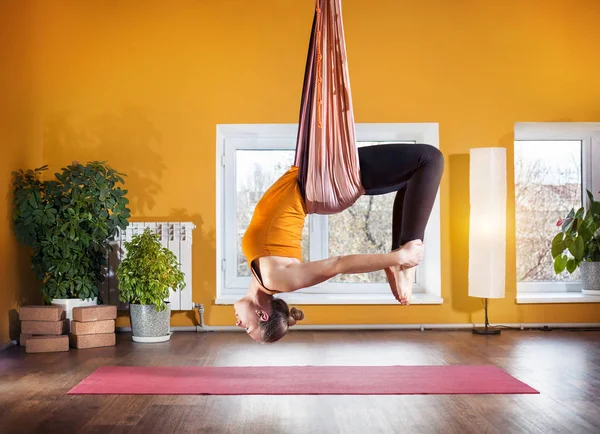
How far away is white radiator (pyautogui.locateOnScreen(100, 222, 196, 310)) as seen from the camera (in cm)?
611

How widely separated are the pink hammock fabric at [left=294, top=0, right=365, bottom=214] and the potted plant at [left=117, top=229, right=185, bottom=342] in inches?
121

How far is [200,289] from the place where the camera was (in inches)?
246

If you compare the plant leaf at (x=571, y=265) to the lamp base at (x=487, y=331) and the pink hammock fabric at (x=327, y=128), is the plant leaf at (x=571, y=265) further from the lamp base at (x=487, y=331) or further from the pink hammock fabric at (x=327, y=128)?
the pink hammock fabric at (x=327, y=128)

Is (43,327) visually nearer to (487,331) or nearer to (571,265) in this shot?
(487,331)

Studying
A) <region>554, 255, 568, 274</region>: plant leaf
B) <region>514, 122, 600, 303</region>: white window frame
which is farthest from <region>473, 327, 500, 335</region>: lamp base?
<region>554, 255, 568, 274</region>: plant leaf

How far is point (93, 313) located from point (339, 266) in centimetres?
327

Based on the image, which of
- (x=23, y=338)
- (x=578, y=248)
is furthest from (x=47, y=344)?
(x=578, y=248)

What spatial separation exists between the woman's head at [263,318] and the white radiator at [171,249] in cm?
293

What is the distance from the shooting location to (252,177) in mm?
6523

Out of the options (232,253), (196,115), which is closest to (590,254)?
(232,253)

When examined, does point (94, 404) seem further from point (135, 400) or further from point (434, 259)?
point (434, 259)

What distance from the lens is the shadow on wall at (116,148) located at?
623 cm

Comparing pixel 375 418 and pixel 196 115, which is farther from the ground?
pixel 196 115

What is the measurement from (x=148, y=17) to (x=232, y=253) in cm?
207
